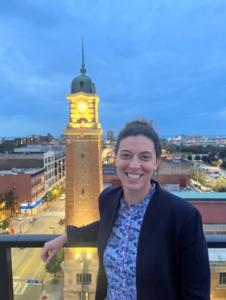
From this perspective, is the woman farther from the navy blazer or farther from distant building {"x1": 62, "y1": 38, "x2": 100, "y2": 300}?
distant building {"x1": 62, "y1": 38, "x2": 100, "y2": 300}

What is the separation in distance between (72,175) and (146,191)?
15134 mm

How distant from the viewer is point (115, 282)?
5.70ft

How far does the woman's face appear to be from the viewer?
5.59 ft

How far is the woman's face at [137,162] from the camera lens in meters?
1.71

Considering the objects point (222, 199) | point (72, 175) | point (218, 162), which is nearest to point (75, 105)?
point (72, 175)

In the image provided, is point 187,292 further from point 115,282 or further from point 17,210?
point 17,210

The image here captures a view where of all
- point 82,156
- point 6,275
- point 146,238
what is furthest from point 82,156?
point 146,238

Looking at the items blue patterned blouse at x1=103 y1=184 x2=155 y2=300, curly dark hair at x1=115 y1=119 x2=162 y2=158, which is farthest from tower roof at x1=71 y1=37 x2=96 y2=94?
blue patterned blouse at x1=103 y1=184 x2=155 y2=300

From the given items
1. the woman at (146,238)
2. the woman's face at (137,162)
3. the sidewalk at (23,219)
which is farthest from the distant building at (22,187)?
the woman's face at (137,162)

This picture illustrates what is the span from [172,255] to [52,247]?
3.69 ft

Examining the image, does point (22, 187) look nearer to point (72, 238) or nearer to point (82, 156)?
point (82, 156)

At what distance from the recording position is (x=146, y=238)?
157cm

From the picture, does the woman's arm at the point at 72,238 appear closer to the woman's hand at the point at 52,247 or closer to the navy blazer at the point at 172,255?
the woman's hand at the point at 52,247

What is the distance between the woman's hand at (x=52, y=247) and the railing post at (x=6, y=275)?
407 mm
